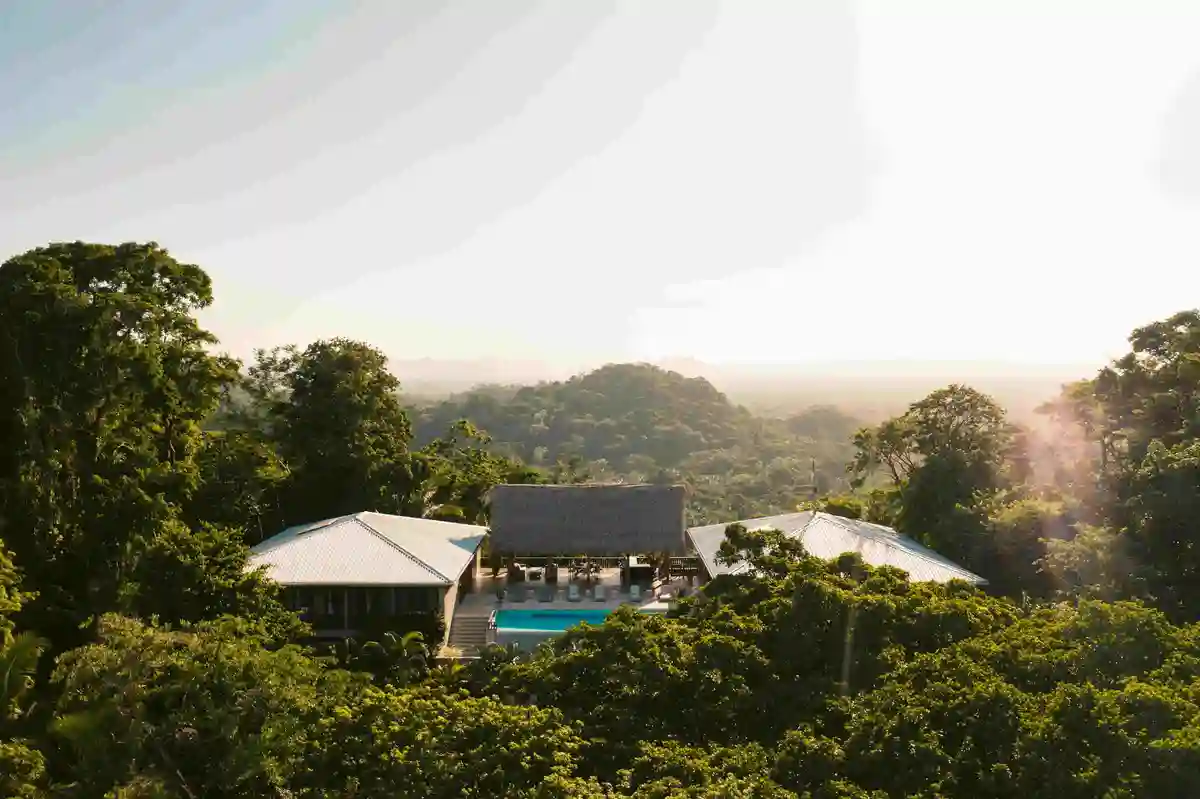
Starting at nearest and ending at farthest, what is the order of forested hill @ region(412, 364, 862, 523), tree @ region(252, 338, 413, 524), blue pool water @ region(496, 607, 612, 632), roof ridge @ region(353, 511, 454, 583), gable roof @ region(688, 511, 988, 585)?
roof ridge @ region(353, 511, 454, 583), gable roof @ region(688, 511, 988, 585), blue pool water @ region(496, 607, 612, 632), tree @ region(252, 338, 413, 524), forested hill @ region(412, 364, 862, 523)

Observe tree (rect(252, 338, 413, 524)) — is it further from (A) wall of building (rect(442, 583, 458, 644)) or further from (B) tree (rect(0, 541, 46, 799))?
(B) tree (rect(0, 541, 46, 799))

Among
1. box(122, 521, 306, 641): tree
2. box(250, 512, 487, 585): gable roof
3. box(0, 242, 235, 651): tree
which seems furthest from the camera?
box(250, 512, 487, 585): gable roof

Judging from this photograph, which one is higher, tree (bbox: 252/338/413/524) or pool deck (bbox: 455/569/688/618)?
tree (bbox: 252/338/413/524)

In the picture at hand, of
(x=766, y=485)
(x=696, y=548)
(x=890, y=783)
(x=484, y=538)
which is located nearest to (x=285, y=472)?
(x=484, y=538)

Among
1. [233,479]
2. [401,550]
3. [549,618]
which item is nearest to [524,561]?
[549,618]

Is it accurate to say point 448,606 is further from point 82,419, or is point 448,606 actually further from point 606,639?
point 606,639

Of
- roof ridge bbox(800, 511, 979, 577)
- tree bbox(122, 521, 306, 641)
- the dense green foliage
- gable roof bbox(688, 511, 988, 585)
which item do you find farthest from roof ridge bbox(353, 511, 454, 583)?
roof ridge bbox(800, 511, 979, 577)

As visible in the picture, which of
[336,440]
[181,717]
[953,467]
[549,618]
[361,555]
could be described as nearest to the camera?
[181,717]
